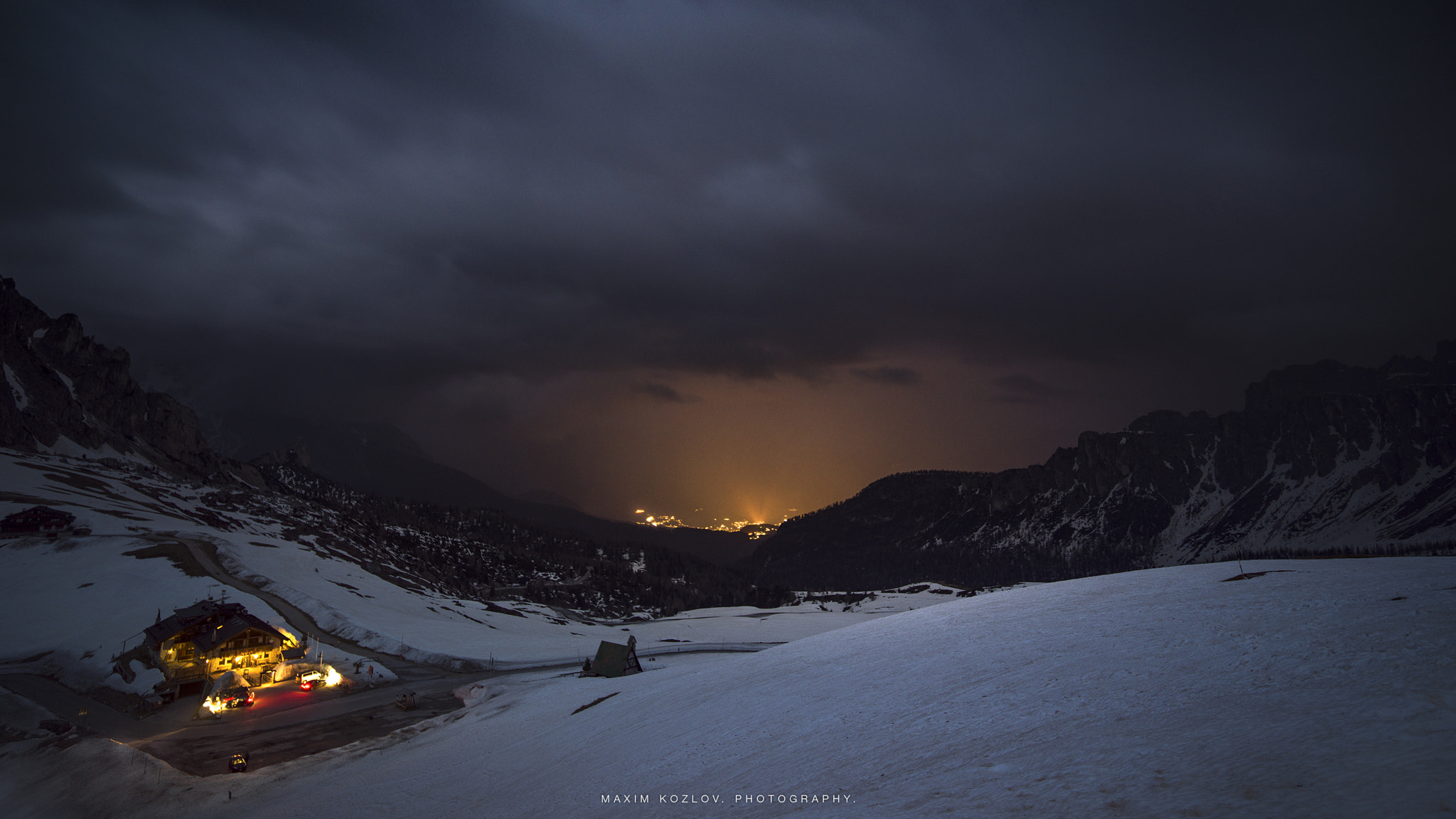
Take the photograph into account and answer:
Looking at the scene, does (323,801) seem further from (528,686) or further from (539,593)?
(539,593)

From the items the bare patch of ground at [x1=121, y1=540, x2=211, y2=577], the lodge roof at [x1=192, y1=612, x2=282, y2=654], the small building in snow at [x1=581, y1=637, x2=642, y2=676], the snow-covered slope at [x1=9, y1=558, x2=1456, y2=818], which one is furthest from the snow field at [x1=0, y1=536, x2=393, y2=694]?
the snow-covered slope at [x1=9, y1=558, x2=1456, y2=818]

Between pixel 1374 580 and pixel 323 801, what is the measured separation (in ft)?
116

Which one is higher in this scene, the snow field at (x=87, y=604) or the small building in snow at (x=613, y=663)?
the snow field at (x=87, y=604)

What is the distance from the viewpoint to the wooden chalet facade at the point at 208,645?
166 feet

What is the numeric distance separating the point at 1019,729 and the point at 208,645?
203ft

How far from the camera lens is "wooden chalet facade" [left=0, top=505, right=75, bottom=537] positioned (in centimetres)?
8526

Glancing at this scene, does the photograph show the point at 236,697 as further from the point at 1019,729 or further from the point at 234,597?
the point at 1019,729

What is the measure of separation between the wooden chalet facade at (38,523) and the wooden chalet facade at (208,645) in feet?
164

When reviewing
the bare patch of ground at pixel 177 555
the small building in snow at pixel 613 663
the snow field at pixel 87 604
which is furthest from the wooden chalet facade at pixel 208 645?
the small building in snow at pixel 613 663

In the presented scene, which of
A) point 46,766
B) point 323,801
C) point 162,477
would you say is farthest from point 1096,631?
point 162,477

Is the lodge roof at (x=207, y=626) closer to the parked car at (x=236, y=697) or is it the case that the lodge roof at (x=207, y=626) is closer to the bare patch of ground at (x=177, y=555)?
the parked car at (x=236, y=697)

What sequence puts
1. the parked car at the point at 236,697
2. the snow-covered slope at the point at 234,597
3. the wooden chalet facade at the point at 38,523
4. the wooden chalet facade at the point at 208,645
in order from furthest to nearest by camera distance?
the wooden chalet facade at the point at 38,523, the snow-covered slope at the point at 234,597, the wooden chalet facade at the point at 208,645, the parked car at the point at 236,697

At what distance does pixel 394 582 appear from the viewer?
112 metres

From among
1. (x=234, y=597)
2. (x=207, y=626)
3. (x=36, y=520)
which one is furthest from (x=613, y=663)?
(x=36, y=520)
